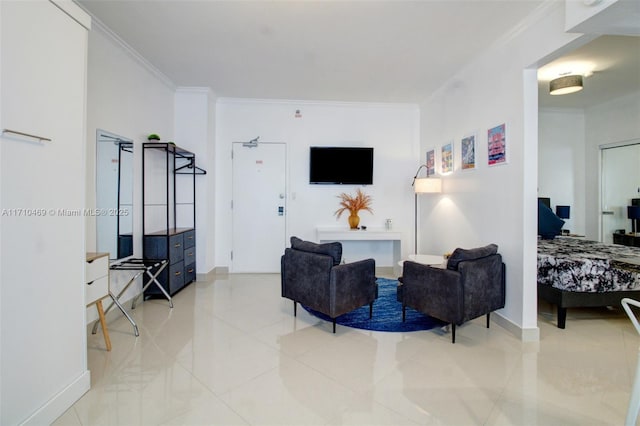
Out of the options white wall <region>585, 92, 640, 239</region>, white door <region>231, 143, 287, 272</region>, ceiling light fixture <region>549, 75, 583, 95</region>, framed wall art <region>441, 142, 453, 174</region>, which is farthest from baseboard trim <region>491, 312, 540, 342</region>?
white wall <region>585, 92, 640, 239</region>

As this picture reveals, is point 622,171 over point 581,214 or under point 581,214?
over

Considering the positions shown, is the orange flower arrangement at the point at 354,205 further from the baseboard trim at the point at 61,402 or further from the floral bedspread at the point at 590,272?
the baseboard trim at the point at 61,402

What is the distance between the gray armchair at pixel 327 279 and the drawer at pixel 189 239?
1.79 m

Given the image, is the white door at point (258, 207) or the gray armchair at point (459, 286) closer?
the gray armchair at point (459, 286)

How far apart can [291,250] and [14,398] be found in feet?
6.90

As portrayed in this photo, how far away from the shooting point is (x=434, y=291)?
2.54 metres

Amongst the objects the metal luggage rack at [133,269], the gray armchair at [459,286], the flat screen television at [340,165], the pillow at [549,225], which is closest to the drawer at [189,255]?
the metal luggage rack at [133,269]

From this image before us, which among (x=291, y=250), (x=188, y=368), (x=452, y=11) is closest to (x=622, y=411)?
(x=291, y=250)

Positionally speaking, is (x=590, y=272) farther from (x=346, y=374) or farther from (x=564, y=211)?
(x=564, y=211)

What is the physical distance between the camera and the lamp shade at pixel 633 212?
461 centimetres

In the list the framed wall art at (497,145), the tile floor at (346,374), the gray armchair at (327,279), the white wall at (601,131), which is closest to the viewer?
the tile floor at (346,374)

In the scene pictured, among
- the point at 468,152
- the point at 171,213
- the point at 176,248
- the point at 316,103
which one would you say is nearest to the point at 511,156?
the point at 468,152

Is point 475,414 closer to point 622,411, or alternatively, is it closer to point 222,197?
point 622,411

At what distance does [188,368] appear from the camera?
82.7 inches
